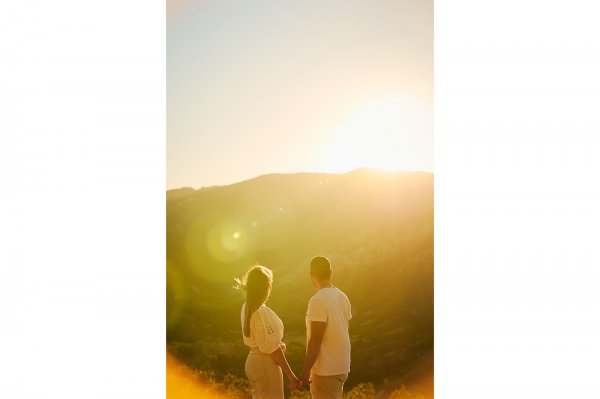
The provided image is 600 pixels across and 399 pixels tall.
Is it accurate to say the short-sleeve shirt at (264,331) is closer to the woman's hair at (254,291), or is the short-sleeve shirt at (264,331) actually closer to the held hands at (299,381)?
the woman's hair at (254,291)

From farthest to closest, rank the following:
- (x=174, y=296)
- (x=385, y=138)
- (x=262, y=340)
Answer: (x=174, y=296) → (x=385, y=138) → (x=262, y=340)

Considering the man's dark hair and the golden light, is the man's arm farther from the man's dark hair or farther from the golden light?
the golden light

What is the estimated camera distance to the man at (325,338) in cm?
422

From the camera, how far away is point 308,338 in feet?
14.0

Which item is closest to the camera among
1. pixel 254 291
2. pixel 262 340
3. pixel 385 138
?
pixel 262 340

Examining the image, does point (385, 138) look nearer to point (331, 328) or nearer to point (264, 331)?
point (331, 328)

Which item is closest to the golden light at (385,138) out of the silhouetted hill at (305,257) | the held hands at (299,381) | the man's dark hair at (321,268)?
the silhouetted hill at (305,257)

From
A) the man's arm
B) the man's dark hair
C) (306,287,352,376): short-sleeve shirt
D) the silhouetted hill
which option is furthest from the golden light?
the man's arm

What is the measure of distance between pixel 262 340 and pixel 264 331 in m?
0.07

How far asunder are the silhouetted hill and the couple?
1166 millimetres

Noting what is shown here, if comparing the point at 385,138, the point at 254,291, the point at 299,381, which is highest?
the point at 385,138

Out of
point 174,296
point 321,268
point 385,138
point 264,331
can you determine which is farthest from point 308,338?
point 385,138

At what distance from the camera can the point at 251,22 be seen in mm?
5660
